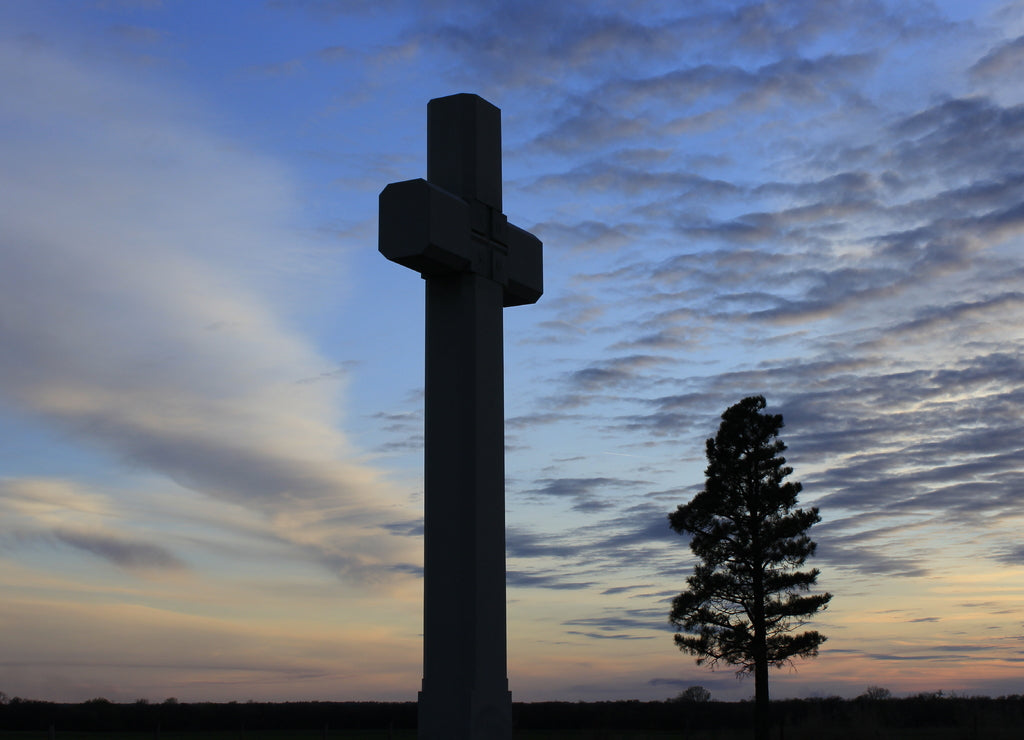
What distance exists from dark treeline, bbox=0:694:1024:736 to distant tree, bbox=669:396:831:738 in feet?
23.6

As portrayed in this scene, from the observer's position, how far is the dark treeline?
3509cm

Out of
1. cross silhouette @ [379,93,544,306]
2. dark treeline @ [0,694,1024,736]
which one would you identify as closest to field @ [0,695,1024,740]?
dark treeline @ [0,694,1024,736]

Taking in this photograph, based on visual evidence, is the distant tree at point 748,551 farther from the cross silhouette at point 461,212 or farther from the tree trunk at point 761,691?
the cross silhouette at point 461,212

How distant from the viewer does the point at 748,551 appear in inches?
977

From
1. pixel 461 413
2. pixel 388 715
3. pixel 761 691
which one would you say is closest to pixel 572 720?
pixel 388 715

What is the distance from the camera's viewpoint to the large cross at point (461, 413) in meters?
6.08

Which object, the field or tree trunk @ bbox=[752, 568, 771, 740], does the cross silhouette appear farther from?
the field

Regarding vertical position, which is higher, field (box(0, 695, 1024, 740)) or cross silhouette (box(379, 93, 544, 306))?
cross silhouette (box(379, 93, 544, 306))

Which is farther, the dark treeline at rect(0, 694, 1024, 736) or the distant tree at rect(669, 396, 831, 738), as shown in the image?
the dark treeline at rect(0, 694, 1024, 736)

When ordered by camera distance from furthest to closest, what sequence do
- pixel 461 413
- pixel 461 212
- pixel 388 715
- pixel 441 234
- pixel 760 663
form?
pixel 388 715
pixel 760 663
pixel 461 212
pixel 461 413
pixel 441 234

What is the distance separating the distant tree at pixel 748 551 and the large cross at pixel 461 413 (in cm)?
1940

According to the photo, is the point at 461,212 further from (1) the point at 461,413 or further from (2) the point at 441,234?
(1) the point at 461,413

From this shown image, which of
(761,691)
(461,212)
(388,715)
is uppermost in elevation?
(461,212)

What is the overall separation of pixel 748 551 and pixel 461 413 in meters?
19.8
